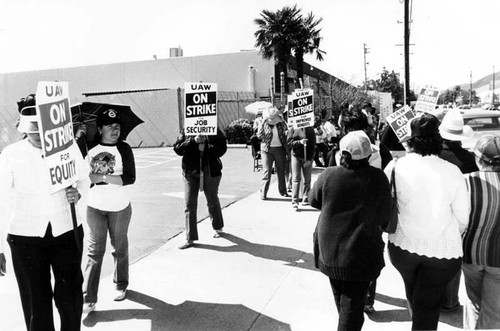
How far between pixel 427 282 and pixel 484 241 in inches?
18.7

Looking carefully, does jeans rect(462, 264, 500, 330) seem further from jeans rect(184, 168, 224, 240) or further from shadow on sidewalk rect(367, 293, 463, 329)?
jeans rect(184, 168, 224, 240)

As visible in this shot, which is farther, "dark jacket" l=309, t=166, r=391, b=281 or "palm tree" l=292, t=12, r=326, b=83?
"palm tree" l=292, t=12, r=326, b=83

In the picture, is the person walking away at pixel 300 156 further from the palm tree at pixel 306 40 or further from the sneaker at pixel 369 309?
the palm tree at pixel 306 40

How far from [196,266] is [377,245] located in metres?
2.83

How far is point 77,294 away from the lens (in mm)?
3404

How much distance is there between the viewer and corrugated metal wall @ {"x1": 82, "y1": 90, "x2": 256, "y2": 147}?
25.3m

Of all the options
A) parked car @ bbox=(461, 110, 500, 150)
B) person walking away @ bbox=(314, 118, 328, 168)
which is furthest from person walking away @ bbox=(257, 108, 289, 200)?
parked car @ bbox=(461, 110, 500, 150)

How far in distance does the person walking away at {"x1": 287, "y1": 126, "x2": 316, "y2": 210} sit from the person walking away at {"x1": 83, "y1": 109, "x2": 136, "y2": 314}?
4386 millimetres

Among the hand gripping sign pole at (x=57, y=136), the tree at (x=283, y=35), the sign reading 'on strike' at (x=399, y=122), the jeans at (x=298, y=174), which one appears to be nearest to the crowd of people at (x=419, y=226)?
the hand gripping sign pole at (x=57, y=136)

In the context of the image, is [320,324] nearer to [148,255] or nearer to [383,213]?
[383,213]

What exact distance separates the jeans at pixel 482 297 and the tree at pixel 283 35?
2629 centimetres

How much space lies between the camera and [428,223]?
3.05m

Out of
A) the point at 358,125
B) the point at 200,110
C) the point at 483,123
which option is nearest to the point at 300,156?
the point at 200,110

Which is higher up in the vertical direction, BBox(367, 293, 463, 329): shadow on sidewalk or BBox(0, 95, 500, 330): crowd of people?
BBox(0, 95, 500, 330): crowd of people
